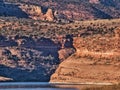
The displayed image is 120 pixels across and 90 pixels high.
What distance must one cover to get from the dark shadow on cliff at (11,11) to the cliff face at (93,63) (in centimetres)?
3702

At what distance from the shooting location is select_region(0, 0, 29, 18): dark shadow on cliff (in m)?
183

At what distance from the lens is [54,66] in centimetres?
15175

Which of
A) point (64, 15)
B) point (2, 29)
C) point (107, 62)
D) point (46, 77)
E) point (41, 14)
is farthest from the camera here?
point (64, 15)

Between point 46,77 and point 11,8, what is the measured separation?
40.2m

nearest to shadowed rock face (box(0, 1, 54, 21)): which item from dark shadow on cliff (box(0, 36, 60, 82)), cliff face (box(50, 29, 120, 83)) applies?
dark shadow on cliff (box(0, 36, 60, 82))

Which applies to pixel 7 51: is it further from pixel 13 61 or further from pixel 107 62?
pixel 107 62

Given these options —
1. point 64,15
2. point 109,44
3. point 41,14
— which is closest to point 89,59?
point 109,44

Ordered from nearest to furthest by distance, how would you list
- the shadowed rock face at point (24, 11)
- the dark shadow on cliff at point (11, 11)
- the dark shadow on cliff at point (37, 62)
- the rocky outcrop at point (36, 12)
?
1. the dark shadow on cliff at point (37, 62)
2. the rocky outcrop at point (36, 12)
3. the shadowed rock face at point (24, 11)
4. the dark shadow on cliff at point (11, 11)

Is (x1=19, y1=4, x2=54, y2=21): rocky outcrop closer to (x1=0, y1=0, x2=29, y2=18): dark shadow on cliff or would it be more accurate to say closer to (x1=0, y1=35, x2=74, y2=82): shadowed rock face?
(x1=0, y1=0, x2=29, y2=18): dark shadow on cliff

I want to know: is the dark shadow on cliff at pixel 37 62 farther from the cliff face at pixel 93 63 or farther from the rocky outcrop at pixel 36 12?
the rocky outcrop at pixel 36 12

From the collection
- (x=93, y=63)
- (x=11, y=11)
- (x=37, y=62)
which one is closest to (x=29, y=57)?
(x=37, y=62)

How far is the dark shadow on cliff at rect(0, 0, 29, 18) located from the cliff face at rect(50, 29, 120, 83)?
3702cm

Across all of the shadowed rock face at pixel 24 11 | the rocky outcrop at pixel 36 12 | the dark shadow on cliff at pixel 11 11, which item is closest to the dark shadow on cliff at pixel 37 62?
the shadowed rock face at pixel 24 11

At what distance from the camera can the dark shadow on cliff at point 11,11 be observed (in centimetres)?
18307
